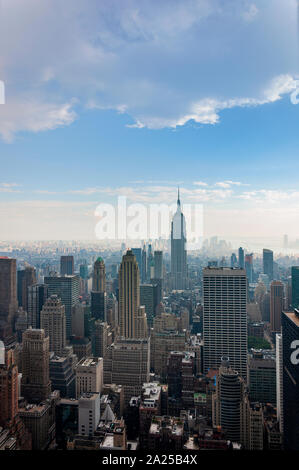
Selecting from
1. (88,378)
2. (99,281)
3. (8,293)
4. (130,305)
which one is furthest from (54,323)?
(88,378)

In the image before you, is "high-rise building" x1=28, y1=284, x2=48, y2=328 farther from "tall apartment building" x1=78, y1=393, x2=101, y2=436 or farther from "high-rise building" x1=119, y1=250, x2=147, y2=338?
"tall apartment building" x1=78, y1=393, x2=101, y2=436

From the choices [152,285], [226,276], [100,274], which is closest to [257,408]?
[226,276]

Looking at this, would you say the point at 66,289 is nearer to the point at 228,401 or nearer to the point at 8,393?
the point at 8,393

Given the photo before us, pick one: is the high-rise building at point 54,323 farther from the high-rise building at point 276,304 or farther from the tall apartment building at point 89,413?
the high-rise building at point 276,304

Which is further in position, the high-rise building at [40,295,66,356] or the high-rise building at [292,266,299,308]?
the high-rise building at [40,295,66,356]

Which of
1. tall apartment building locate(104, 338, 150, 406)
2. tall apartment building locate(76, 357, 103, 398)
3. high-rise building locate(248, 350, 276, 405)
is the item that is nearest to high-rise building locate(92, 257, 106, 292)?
tall apartment building locate(104, 338, 150, 406)
